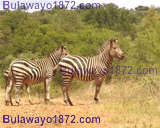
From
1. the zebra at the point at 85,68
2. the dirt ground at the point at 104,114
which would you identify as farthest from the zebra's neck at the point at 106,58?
the dirt ground at the point at 104,114

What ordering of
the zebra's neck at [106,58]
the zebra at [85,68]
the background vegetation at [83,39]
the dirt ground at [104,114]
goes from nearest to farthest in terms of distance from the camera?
the dirt ground at [104,114] → the zebra at [85,68] → the zebra's neck at [106,58] → the background vegetation at [83,39]

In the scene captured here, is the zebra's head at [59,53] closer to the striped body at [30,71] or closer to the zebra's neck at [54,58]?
the zebra's neck at [54,58]

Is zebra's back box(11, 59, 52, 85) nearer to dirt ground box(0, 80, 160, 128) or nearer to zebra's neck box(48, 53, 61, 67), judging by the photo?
zebra's neck box(48, 53, 61, 67)

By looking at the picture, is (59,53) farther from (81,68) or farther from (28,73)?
(28,73)

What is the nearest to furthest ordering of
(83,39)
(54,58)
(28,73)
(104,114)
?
(104,114) → (28,73) → (54,58) → (83,39)

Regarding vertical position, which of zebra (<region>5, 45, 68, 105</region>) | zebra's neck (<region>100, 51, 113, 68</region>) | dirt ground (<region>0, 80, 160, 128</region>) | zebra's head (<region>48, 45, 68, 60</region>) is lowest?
dirt ground (<region>0, 80, 160, 128</region>)

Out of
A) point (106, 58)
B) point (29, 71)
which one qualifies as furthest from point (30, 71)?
point (106, 58)

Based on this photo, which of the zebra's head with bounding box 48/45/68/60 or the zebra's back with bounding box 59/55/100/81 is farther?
the zebra's head with bounding box 48/45/68/60

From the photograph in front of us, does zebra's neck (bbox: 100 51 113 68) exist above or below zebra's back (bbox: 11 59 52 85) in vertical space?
above

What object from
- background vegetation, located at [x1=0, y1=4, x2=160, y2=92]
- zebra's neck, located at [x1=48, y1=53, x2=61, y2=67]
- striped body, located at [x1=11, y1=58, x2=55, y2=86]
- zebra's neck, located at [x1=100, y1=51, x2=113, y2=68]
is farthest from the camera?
background vegetation, located at [x1=0, y1=4, x2=160, y2=92]

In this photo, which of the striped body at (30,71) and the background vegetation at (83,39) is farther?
the background vegetation at (83,39)

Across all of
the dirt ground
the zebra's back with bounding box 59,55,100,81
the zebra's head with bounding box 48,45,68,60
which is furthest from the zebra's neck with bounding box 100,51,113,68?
the dirt ground

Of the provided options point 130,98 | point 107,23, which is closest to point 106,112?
point 130,98

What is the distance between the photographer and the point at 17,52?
2073cm
